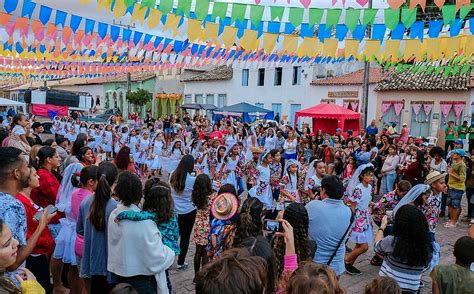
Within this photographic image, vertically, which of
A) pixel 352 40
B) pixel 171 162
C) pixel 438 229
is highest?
pixel 352 40

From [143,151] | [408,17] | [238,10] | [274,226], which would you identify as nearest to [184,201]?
[274,226]

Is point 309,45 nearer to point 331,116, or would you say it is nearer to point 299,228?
point 299,228

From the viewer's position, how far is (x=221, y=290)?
1780 mm

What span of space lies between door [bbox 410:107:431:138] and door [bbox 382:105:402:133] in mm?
721

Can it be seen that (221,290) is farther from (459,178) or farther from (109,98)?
(109,98)

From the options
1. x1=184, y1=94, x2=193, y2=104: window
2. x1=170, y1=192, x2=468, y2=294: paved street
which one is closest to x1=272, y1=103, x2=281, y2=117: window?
x1=184, y1=94, x2=193, y2=104: window

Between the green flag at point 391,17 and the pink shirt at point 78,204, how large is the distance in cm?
606

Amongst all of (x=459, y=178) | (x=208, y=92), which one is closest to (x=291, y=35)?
(x=459, y=178)

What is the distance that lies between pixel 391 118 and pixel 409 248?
2234 cm

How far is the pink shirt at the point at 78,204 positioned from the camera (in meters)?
4.14

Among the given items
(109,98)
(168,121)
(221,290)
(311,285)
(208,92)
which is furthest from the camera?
(109,98)

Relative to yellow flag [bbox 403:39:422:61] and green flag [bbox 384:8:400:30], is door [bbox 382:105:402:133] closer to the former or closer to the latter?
yellow flag [bbox 403:39:422:61]

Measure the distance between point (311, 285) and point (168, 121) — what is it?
23.0 metres

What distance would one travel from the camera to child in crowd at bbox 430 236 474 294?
10.0 ft
